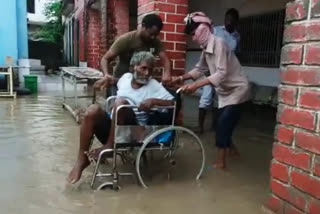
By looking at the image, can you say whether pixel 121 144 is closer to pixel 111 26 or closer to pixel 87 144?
pixel 87 144

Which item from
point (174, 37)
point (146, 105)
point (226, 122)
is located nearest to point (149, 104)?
point (146, 105)

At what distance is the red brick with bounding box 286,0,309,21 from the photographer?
201cm

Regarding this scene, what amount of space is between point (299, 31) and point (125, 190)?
→ 175cm

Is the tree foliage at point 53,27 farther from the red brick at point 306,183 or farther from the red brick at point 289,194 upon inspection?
the red brick at point 306,183

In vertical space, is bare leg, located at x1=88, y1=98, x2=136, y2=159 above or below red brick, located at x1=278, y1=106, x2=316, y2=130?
below

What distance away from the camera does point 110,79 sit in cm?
346

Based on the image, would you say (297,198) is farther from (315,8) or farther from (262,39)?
(262,39)

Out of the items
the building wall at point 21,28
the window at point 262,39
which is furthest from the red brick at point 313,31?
the building wall at point 21,28

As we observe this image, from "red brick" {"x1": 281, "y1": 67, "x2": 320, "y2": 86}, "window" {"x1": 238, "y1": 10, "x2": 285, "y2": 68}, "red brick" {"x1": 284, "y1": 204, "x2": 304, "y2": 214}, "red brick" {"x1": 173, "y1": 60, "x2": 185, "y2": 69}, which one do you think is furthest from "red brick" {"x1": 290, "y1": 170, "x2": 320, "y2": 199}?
"window" {"x1": 238, "y1": 10, "x2": 285, "y2": 68}

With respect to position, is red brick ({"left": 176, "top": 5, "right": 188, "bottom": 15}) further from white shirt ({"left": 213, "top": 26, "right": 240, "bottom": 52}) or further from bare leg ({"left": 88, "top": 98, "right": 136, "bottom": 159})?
bare leg ({"left": 88, "top": 98, "right": 136, "bottom": 159})

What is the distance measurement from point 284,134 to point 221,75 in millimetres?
1073

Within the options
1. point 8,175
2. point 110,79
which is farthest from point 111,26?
point 8,175

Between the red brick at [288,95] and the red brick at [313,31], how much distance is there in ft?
0.99

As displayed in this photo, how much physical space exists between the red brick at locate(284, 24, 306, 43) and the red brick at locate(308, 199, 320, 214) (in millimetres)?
881
